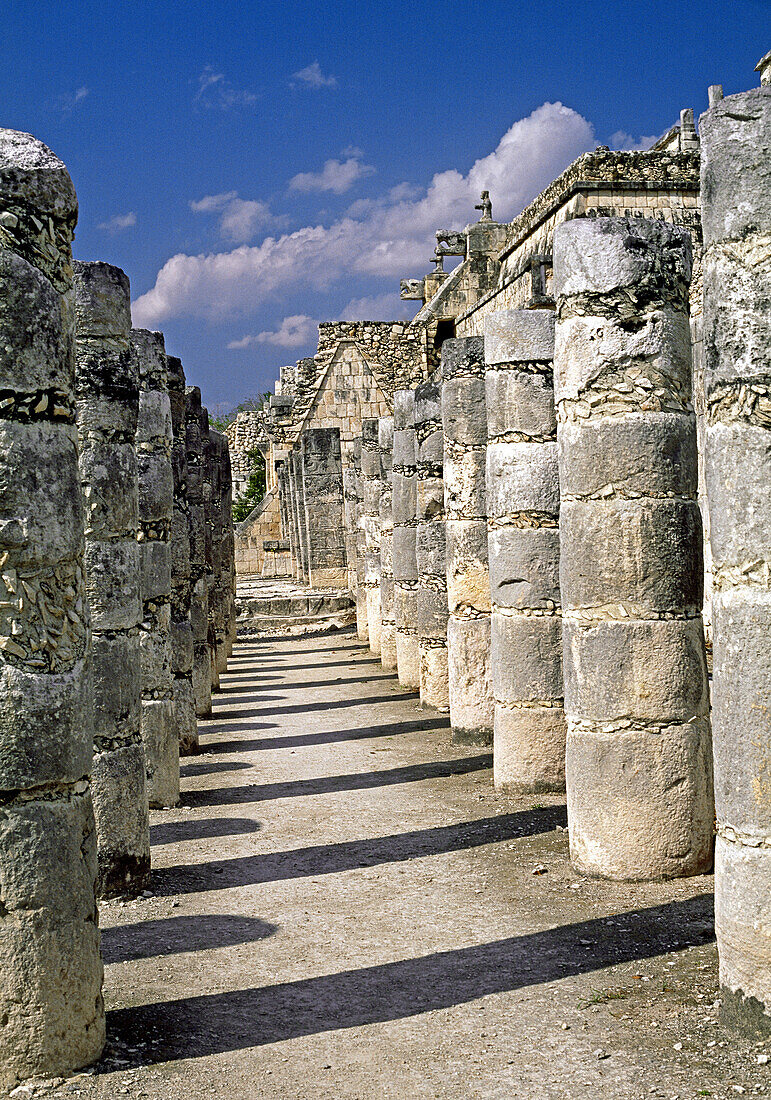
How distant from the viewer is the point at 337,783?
1004 cm

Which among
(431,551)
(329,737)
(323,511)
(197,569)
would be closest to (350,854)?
(329,737)

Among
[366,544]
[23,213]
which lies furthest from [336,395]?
[23,213]

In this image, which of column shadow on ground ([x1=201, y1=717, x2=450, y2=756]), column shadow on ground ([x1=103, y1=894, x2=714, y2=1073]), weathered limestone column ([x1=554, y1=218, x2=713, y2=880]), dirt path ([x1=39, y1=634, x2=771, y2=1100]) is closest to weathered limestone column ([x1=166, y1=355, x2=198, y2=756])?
column shadow on ground ([x1=201, y1=717, x2=450, y2=756])

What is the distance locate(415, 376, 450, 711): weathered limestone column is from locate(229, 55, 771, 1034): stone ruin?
0.03m

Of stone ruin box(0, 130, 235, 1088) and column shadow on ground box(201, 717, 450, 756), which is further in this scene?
column shadow on ground box(201, 717, 450, 756)

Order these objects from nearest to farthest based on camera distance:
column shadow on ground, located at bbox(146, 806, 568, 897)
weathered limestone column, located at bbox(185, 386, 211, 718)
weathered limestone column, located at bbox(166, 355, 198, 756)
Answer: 1. column shadow on ground, located at bbox(146, 806, 568, 897)
2. weathered limestone column, located at bbox(166, 355, 198, 756)
3. weathered limestone column, located at bbox(185, 386, 211, 718)

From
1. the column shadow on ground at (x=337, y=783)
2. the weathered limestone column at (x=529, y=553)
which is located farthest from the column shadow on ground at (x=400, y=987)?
the column shadow on ground at (x=337, y=783)

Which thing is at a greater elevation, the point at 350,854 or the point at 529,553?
the point at 529,553

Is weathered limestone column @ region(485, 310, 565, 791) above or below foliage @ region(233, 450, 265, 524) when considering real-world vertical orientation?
below

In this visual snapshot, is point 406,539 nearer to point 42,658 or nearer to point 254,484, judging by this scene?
point 42,658

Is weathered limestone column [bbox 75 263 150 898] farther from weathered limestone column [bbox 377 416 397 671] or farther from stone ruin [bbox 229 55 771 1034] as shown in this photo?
weathered limestone column [bbox 377 416 397 671]

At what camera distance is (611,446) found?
669 cm

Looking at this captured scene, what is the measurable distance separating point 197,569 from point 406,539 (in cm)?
282

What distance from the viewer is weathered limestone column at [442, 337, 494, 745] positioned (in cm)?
1074
